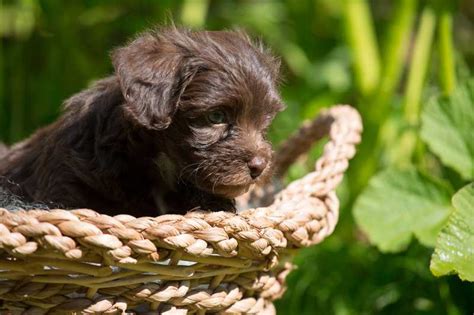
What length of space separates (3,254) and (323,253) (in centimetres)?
236

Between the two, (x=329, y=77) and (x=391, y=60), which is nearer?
(x=391, y=60)

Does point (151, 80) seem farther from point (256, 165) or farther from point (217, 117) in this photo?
point (256, 165)

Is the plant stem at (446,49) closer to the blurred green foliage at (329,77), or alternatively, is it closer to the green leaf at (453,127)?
the blurred green foliage at (329,77)

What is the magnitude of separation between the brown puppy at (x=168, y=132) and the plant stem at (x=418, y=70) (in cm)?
158

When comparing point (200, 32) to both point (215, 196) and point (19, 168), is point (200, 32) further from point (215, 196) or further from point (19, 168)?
point (19, 168)

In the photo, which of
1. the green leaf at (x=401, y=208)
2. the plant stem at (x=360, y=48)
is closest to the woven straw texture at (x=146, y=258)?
the green leaf at (x=401, y=208)

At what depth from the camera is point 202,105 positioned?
8.83 feet

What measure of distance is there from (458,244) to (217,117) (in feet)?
2.88

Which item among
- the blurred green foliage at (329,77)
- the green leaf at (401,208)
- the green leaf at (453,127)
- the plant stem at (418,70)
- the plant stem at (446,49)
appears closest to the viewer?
the green leaf at (401,208)

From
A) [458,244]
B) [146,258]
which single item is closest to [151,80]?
[146,258]

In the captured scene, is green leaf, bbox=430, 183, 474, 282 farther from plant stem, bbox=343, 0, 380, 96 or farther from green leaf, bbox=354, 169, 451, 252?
plant stem, bbox=343, 0, 380, 96

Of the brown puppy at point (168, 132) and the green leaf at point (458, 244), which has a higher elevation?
the brown puppy at point (168, 132)

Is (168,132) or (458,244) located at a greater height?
(168,132)

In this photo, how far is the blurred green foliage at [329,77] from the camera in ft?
12.9
